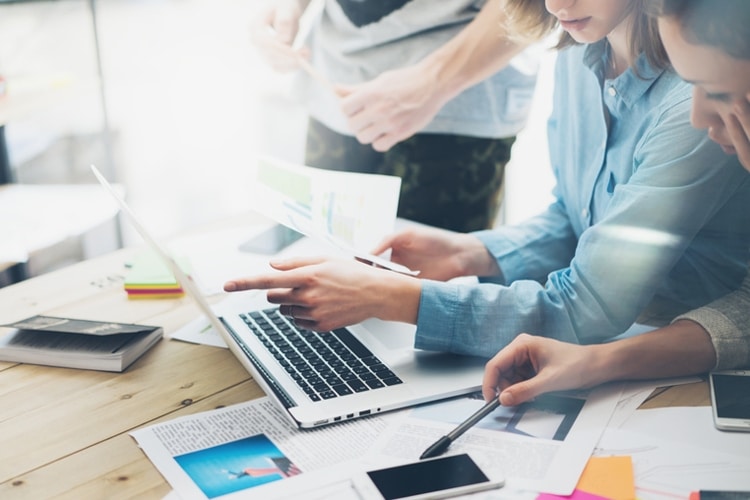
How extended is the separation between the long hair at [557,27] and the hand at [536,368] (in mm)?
332

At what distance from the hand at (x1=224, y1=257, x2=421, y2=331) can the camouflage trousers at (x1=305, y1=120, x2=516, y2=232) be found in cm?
59

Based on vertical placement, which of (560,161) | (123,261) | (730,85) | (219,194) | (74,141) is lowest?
(219,194)

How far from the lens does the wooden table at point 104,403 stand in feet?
2.60

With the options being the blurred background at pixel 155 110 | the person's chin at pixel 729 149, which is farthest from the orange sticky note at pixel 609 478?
the blurred background at pixel 155 110

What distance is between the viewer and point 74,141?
3080 millimetres

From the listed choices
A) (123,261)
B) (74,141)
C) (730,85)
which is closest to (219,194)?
(74,141)

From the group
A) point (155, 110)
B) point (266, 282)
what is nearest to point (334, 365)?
point (266, 282)

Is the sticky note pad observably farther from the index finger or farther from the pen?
the index finger

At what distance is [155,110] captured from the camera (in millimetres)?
3316

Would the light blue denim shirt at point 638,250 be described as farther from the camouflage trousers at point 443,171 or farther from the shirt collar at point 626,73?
the camouflage trousers at point 443,171

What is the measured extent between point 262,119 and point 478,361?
2.41 meters

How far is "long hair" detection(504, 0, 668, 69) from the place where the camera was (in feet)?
3.12

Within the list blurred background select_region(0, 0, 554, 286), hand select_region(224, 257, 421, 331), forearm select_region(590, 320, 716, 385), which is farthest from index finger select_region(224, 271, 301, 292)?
blurred background select_region(0, 0, 554, 286)

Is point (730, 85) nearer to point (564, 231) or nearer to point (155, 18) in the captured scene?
point (564, 231)
